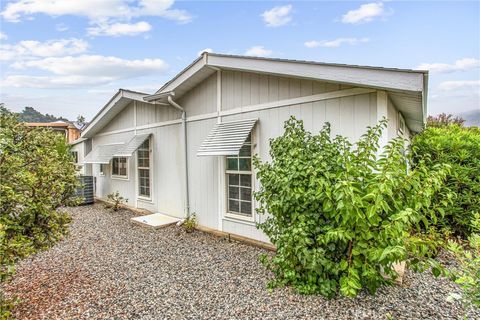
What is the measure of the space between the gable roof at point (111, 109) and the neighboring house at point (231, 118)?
71 millimetres

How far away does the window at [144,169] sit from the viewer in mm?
9445

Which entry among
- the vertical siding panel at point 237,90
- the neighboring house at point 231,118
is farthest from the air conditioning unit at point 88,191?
the vertical siding panel at point 237,90

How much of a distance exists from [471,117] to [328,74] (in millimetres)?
13681

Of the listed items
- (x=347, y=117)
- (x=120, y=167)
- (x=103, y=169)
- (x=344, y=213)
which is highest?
(x=347, y=117)

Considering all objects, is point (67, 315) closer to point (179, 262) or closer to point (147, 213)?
point (179, 262)

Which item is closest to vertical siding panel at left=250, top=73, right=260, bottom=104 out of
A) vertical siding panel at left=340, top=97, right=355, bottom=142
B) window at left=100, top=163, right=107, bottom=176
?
vertical siding panel at left=340, top=97, right=355, bottom=142

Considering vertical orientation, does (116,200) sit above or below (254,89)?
below

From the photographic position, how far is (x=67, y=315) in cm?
338

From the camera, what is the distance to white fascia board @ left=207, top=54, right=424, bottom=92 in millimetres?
3607

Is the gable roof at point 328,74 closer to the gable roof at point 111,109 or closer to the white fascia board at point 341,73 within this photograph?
the white fascia board at point 341,73

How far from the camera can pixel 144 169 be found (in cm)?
964

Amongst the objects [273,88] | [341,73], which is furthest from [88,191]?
[341,73]

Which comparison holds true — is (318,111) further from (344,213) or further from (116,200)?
(116,200)

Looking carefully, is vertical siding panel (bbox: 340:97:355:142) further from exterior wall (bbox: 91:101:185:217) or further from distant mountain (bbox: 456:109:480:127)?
distant mountain (bbox: 456:109:480:127)
